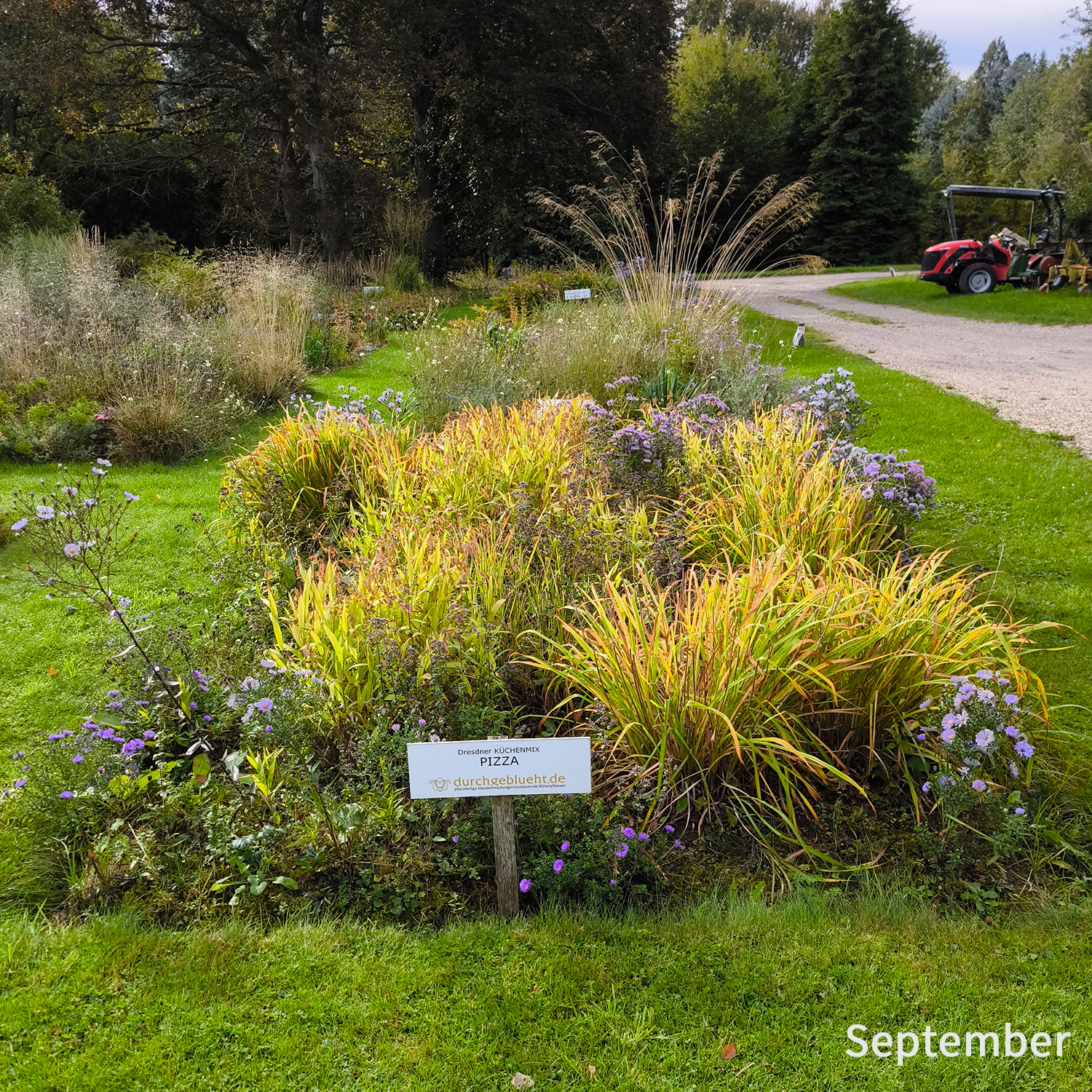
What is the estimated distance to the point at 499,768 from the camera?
73.7 inches

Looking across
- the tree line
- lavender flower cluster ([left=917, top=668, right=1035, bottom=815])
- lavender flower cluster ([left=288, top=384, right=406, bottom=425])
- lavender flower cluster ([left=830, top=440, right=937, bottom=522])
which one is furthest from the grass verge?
the tree line

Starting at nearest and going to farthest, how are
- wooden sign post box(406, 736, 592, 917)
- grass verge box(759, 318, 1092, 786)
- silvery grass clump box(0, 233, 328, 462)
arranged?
wooden sign post box(406, 736, 592, 917) < grass verge box(759, 318, 1092, 786) < silvery grass clump box(0, 233, 328, 462)

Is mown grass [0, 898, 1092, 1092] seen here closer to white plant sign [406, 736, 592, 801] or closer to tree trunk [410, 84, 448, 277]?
white plant sign [406, 736, 592, 801]

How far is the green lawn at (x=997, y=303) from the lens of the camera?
36.4ft

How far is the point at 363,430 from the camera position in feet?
14.0

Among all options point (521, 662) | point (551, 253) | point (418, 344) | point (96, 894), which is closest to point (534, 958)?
point (521, 662)

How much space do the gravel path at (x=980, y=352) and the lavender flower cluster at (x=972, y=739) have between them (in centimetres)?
386

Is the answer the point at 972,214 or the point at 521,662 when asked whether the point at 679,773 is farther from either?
the point at 972,214

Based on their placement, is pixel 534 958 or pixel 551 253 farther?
pixel 551 253

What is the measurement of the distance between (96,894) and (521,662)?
132cm

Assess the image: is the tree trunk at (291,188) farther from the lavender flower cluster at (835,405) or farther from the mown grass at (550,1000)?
the mown grass at (550,1000)

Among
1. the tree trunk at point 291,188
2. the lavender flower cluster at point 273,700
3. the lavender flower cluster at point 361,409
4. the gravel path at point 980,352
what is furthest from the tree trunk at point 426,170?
the lavender flower cluster at point 273,700

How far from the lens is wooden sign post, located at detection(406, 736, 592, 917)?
6.10 ft

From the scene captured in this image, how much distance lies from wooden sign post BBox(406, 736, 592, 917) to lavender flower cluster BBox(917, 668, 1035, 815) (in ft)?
3.19
